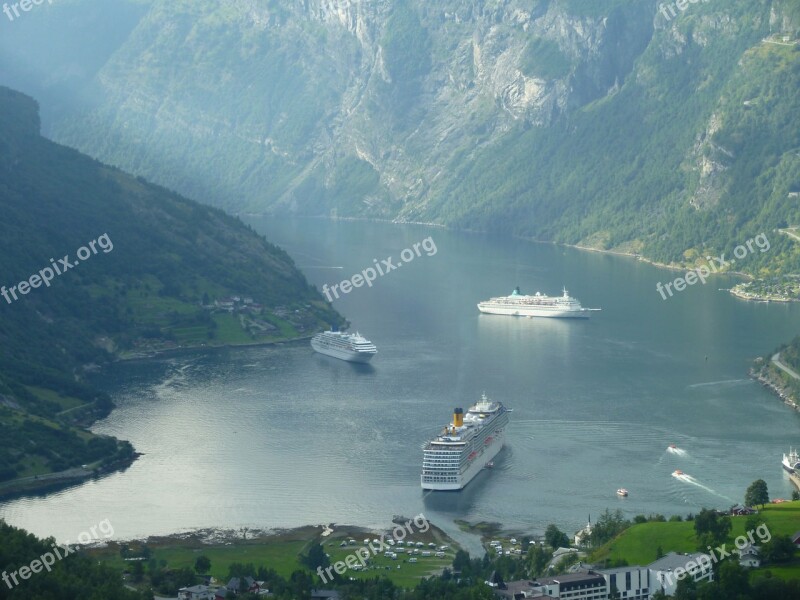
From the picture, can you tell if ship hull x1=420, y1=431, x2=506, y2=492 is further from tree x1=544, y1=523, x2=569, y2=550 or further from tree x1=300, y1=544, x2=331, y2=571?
tree x1=300, y1=544, x2=331, y2=571

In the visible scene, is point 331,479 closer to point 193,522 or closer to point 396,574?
point 193,522

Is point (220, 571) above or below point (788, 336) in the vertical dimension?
below

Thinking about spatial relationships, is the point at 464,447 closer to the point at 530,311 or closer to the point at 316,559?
the point at 316,559

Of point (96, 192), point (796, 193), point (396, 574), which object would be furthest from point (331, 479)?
point (796, 193)

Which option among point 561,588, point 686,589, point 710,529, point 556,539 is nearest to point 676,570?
point 686,589
